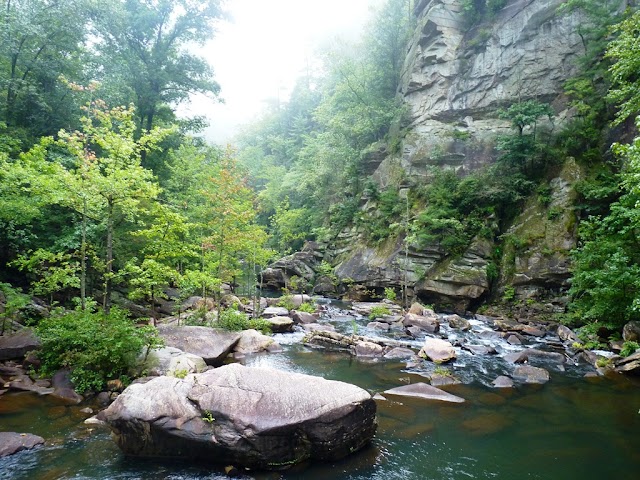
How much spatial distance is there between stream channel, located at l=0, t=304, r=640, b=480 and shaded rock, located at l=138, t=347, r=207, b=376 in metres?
1.76

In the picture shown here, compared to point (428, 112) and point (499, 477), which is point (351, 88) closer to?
point (428, 112)

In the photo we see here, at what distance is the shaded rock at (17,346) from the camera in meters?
9.69

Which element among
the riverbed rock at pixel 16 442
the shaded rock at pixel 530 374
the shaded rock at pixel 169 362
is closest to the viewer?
the riverbed rock at pixel 16 442

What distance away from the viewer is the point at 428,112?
31.4 m

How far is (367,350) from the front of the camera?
13.9m

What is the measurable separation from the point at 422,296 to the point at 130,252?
17643 millimetres

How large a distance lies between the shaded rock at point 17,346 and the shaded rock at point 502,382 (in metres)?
12.9

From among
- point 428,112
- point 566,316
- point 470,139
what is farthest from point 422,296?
point 428,112

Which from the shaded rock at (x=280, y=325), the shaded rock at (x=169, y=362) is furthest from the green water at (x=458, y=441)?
Result: the shaded rock at (x=280, y=325)

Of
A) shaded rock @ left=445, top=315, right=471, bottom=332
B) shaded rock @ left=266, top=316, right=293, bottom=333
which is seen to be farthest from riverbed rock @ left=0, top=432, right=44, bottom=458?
shaded rock @ left=445, top=315, right=471, bottom=332

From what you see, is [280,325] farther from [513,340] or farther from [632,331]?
[632,331]

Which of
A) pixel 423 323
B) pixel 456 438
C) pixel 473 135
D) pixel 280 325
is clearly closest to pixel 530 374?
pixel 456 438

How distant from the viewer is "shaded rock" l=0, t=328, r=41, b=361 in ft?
31.8

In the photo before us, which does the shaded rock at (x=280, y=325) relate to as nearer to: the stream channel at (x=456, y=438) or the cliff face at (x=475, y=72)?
the stream channel at (x=456, y=438)
